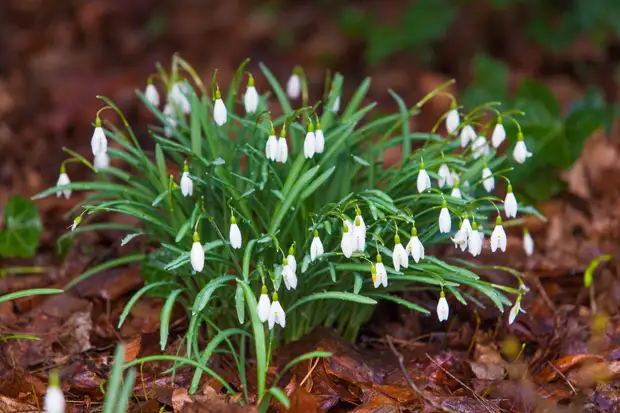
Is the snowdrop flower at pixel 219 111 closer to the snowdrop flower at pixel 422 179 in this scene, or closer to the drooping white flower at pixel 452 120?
the snowdrop flower at pixel 422 179

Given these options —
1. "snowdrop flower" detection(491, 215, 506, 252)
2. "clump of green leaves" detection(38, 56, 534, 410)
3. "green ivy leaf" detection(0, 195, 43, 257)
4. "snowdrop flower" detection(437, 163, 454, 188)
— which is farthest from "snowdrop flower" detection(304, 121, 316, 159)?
"green ivy leaf" detection(0, 195, 43, 257)

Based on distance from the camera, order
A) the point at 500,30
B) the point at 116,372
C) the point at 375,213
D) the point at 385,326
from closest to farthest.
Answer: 1. the point at 116,372
2. the point at 375,213
3. the point at 385,326
4. the point at 500,30

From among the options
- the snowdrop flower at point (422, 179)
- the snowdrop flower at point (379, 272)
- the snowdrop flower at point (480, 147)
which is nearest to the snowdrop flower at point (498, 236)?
the snowdrop flower at point (422, 179)

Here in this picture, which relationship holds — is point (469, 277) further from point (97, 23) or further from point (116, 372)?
point (97, 23)

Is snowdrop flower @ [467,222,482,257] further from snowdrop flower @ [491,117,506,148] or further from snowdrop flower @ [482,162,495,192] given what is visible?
snowdrop flower @ [491,117,506,148]

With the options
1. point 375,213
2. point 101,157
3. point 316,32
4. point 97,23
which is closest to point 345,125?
point 375,213

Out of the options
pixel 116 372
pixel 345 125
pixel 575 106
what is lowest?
pixel 575 106

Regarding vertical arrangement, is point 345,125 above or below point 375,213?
above
